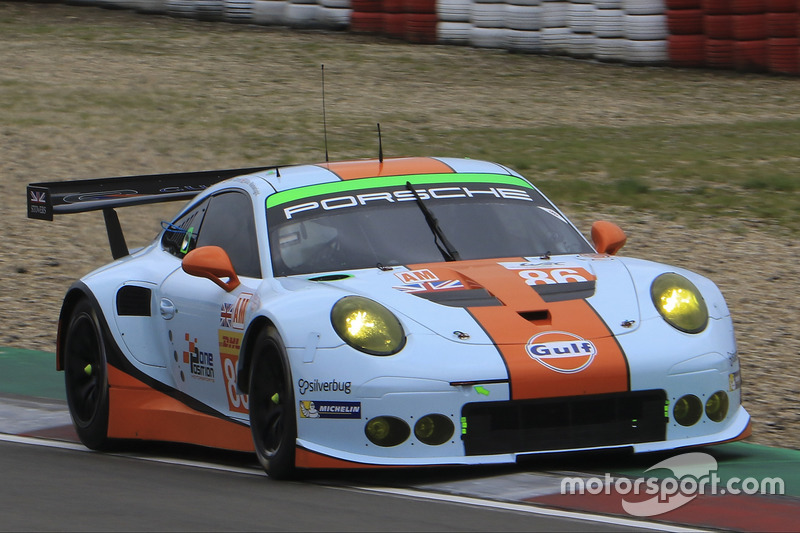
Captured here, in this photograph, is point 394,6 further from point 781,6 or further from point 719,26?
point 781,6

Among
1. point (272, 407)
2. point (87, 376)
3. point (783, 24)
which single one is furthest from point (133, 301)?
point (783, 24)

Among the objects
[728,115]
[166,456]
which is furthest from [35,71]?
[166,456]

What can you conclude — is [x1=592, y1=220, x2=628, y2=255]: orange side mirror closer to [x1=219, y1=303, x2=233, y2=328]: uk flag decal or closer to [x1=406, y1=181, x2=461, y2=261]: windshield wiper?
[x1=406, y1=181, x2=461, y2=261]: windshield wiper

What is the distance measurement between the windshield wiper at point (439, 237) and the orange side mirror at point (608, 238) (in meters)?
0.66

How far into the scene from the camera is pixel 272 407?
5.62m

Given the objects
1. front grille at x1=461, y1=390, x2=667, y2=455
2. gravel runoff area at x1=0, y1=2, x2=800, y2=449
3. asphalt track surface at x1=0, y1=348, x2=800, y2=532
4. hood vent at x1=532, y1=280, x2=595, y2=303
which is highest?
hood vent at x1=532, y1=280, x2=595, y2=303

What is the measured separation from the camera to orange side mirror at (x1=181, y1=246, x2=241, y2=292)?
602cm

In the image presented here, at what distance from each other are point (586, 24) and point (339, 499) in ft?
50.0

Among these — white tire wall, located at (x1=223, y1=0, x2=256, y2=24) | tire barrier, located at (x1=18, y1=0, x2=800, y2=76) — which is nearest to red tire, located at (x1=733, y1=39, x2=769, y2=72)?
tire barrier, located at (x1=18, y1=0, x2=800, y2=76)

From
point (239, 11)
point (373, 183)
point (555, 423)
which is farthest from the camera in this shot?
point (239, 11)

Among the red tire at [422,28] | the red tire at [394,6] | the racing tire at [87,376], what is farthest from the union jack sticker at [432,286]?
the red tire at [394,6]

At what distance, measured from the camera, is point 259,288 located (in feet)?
19.5

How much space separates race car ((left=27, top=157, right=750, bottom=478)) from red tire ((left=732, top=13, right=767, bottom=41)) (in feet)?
38.7

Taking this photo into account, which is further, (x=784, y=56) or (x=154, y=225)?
(x=784, y=56)
